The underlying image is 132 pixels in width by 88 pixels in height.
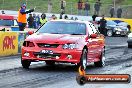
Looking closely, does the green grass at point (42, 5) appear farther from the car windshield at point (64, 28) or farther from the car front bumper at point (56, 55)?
the car front bumper at point (56, 55)

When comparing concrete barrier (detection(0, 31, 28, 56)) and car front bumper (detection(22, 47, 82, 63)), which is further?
concrete barrier (detection(0, 31, 28, 56))

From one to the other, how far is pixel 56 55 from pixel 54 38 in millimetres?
479

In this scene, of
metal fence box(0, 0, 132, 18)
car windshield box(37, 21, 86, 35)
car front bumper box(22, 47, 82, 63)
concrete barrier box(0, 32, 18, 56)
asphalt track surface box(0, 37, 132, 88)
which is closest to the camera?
asphalt track surface box(0, 37, 132, 88)

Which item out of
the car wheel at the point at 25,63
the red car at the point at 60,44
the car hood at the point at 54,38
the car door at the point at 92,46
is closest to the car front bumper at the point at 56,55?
the red car at the point at 60,44

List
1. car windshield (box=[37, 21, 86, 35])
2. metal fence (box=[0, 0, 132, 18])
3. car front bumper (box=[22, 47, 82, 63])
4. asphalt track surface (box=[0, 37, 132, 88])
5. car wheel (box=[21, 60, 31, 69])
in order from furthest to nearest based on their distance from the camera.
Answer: metal fence (box=[0, 0, 132, 18])
car windshield (box=[37, 21, 86, 35])
car wheel (box=[21, 60, 31, 69])
car front bumper (box=[22, 47, 82, 63])
asphalt track surface (box=[0, 37, 132, 88])

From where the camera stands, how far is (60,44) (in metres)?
13.2

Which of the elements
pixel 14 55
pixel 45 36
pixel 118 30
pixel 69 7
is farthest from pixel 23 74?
pixel 69 7

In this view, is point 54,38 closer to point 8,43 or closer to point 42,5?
point 8,43

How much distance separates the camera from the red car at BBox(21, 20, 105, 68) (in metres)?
13.2

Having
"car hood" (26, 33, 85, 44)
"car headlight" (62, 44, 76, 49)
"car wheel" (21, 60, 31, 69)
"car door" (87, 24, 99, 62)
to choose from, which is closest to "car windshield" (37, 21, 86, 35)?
"car door" (87, 24, 99, 62)

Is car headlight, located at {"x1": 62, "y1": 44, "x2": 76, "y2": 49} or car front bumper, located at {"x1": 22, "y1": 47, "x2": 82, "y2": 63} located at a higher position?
car headlight, located at {"x1": 62, "y1": 44, "x2": 76, "y2": 49}

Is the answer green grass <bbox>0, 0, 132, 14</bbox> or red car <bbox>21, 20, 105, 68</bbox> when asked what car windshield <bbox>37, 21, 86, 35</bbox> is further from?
green grass <bbox>0, 0, 132, 14</bbox>

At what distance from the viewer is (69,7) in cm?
5106

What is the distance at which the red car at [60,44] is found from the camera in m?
13.2
